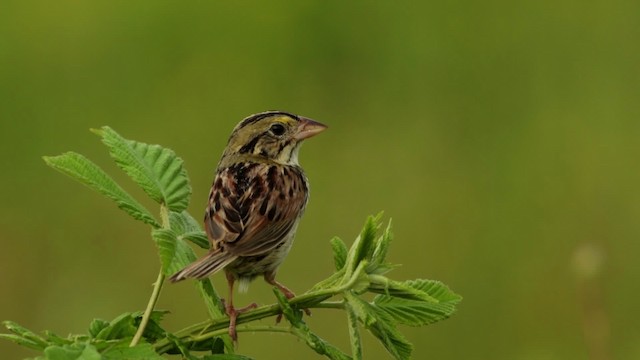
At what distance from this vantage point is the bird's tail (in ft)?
7.77

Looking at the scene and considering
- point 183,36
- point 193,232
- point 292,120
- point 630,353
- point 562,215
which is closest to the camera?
point 193,232

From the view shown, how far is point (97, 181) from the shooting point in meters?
2.45

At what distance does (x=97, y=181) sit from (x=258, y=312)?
364 mm

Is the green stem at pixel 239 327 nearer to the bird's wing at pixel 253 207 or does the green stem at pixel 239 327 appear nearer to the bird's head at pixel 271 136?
the bird's wing at pixel 253 207

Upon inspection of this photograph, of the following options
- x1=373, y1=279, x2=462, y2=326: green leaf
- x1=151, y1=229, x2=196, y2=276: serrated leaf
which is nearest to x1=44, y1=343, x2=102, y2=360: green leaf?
x1=151, y1=229, x2=196, y2=276: serrated leaf

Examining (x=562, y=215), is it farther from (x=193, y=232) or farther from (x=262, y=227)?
(x=193, y=232)

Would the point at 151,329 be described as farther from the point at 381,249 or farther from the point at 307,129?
the point at 307,129

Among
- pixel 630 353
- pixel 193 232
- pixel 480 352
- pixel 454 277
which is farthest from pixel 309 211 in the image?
pixel 193 232

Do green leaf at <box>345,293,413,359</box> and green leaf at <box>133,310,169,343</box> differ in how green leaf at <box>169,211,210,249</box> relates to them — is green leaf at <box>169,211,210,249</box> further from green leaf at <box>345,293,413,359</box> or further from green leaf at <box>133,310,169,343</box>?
green leaf at <box>345,293,413,359</box>

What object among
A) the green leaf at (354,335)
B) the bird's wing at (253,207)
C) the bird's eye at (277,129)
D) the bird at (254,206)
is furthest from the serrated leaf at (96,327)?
the bird's eye at (277,129)

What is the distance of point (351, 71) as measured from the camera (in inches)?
370

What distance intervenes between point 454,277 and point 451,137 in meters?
1.35

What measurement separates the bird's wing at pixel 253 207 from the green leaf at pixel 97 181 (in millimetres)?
589

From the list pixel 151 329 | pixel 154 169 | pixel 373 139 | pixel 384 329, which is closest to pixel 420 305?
pixel 384 329
